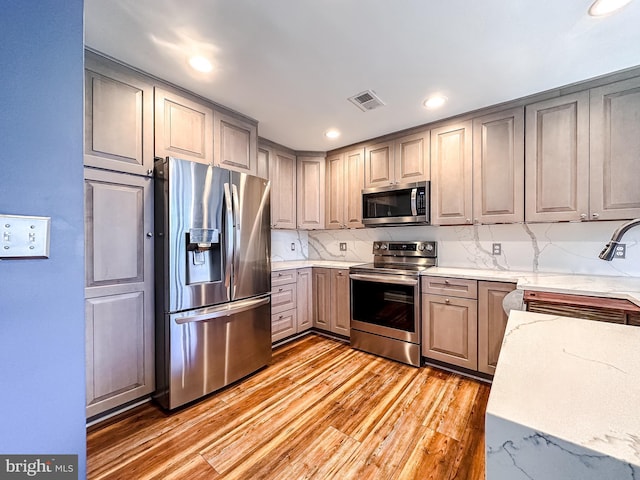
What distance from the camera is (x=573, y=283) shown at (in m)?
1.82

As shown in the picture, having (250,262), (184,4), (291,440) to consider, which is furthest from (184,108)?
(291,440)

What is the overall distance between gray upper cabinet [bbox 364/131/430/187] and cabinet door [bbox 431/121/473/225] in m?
0.10

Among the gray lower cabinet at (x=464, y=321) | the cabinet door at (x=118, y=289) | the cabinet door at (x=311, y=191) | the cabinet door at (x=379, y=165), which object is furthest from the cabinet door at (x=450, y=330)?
the cabinet door at (x=118, y=289)

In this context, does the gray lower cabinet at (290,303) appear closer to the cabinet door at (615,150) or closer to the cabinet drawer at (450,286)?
the cabinet drawer at (450,286)

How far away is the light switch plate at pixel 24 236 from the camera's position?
0.70 metres

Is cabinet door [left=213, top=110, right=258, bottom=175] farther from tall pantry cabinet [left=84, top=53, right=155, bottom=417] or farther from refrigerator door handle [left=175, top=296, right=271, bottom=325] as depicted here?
refrigerator door handle [left=175, top=296, right=271, bottom=325]

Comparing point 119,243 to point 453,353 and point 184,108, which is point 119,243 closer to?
point 184,108

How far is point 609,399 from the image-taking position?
0.46m

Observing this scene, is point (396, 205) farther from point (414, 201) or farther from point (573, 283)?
point (573, 283)

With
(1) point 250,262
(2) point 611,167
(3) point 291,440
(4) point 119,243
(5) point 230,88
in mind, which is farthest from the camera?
(1) point 250,262

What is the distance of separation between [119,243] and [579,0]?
9.37 feet

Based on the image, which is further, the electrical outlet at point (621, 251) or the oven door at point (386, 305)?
the oven door at point (386, 305)

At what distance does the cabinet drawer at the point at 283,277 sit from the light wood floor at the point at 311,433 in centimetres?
86

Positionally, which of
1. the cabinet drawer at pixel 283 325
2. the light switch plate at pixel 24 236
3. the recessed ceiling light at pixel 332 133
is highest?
the recessed ceiling light at pixel 332 133
